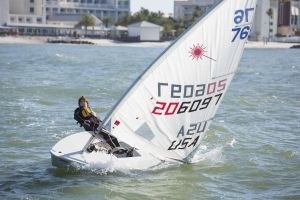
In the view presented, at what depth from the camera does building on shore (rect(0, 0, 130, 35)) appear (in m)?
130

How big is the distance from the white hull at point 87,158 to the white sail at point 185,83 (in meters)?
0.29

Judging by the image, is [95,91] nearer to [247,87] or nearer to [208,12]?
[247,87]

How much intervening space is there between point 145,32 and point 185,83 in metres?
111

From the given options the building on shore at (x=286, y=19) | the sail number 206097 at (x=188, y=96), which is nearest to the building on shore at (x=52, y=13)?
the building on shore at (x=286, y=19)

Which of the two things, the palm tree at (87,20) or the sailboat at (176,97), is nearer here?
the sailboat at (176,97)

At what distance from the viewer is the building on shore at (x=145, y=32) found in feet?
402

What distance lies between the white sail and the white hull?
29 centimetres

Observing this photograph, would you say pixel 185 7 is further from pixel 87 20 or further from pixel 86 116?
pixel 86 116

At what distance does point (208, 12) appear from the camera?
460 inches

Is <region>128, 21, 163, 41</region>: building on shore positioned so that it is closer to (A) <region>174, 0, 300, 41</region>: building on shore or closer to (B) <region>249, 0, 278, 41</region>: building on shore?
(A) <region>174, 0, 300, 41</region>: building on shore

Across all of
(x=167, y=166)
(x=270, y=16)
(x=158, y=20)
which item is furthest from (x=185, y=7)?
(x=167, y=166)

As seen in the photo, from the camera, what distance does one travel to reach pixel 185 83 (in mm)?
12133

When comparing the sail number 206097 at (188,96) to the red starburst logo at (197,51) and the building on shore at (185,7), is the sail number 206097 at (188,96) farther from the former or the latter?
the building on shore at (185,7)

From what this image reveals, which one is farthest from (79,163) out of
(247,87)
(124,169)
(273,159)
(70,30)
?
(70,30)
